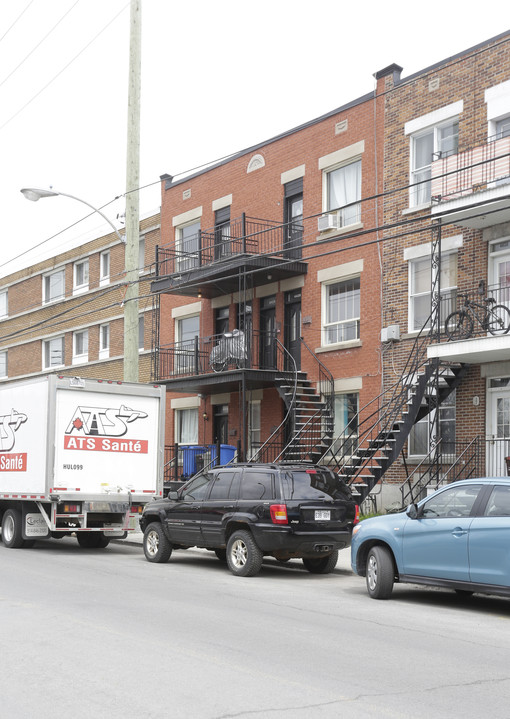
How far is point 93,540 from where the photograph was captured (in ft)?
59.3

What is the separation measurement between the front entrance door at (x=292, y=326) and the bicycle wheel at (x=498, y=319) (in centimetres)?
713

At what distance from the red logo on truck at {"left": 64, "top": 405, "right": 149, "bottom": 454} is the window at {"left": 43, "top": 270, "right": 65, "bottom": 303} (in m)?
22.6

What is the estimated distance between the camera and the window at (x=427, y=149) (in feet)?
68.6

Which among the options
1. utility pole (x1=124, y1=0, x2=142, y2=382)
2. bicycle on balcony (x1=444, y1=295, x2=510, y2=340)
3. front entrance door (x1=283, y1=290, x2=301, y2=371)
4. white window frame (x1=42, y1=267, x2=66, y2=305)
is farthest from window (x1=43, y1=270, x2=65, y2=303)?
bicycle on balcony (x1=444, y1=295, x2=510, y2=340)

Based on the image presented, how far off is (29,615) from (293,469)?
5.39 m

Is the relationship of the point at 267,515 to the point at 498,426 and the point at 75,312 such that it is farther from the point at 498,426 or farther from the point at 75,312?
the point at 75,312

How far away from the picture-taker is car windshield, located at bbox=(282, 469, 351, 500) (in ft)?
44.1

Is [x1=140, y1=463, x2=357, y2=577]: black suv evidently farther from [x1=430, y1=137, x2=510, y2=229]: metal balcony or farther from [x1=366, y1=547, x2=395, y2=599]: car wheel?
[x1=430, y1=137, x2=510, y2=229]: metal balcony

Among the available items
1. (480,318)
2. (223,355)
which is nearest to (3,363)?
(223,355)

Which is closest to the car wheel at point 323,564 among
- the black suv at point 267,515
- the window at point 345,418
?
the black suv at point 267,515

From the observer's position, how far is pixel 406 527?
1098 cm

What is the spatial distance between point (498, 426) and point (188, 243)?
13569 mm

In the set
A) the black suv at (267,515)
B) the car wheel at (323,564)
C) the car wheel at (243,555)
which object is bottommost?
the car wheel at (323,564)

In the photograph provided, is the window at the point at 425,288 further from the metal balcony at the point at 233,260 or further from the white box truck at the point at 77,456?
Answer: the white box truck at the point at 77,456
